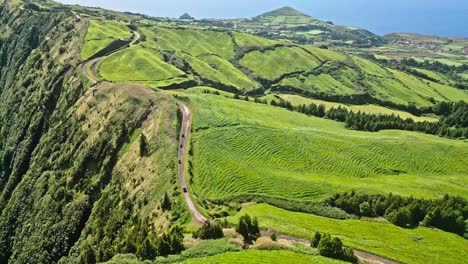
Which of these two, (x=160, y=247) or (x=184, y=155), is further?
(x=184, y=155)

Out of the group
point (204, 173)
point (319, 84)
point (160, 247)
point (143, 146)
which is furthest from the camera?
point (319, 84)

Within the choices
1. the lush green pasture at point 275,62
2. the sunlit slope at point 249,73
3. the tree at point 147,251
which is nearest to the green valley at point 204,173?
the tree at point 147,251

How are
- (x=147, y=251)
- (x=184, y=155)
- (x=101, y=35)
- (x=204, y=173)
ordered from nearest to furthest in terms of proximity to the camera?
1. (x=147, y=251)
2. (x=204, y=173)
3. (x=184, y=155)
4. (x=101, y=35)

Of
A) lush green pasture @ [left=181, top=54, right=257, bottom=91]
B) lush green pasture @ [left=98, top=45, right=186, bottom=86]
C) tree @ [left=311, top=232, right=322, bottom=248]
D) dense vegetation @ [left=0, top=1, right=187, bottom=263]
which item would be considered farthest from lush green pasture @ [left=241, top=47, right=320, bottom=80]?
tree @ [left=311, top=232, right=322, bottom=248]

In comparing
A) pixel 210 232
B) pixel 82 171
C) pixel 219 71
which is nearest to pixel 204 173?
pixel 210 232

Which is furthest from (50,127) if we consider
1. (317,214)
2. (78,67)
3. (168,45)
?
(317,214)

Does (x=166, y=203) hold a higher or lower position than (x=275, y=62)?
lower

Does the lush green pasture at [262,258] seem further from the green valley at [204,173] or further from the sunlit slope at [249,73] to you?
the sunlit slope at [249,73]

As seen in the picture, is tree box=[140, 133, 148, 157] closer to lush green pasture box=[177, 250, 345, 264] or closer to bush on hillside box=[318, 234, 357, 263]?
lush green pasture box=[177, 250, 345, 264]

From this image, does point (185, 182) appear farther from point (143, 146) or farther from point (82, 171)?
point (82, 171)
